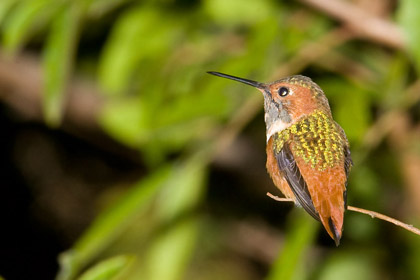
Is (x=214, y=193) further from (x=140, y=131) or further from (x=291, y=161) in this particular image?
(x=291, y=161)

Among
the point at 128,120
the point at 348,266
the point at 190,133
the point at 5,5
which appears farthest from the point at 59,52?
the point at 348,266

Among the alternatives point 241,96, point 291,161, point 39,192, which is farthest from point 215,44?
point 39,192

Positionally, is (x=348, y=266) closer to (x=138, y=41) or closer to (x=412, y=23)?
(x=138, y=41)

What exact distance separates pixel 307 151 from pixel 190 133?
49.2 inches

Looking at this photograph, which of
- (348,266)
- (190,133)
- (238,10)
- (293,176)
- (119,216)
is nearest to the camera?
(293,176)

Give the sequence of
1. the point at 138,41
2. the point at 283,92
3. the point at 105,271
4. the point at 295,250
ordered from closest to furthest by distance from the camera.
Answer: the point at 105,271, the point at 283,92, the point at 295,250, the point at 138,41

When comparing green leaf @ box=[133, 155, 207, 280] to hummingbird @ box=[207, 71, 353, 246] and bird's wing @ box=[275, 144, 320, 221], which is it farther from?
bird's wing @ box=[275, 144, 320, 221]

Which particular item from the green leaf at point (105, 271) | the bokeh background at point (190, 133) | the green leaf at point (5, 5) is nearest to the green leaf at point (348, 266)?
the bokeh background at point (190, 133)

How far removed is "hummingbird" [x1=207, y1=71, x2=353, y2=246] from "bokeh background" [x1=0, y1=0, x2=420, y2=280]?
1.20ft

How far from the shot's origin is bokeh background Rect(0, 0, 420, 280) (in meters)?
2.52

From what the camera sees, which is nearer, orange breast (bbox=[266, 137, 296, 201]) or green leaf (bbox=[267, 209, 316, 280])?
orange breast (bbox=[266, 137, 296, 201])

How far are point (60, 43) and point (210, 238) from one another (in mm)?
2296

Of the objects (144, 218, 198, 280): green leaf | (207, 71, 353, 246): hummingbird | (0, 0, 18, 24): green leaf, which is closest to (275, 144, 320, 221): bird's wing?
(207, 71, 353, 246): hummingbird

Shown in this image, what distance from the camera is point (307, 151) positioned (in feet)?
5.95
